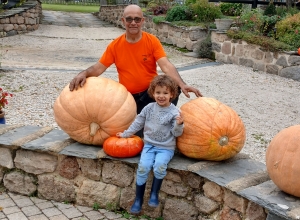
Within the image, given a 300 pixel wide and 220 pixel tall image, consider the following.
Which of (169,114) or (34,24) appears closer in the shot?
(169,114)

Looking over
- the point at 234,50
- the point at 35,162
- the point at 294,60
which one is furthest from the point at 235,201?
the point at 234,50

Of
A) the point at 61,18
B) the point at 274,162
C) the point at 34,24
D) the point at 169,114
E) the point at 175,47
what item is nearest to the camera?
the point at 274,162

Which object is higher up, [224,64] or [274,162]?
[274,162]

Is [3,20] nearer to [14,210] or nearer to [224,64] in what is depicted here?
[224,64]

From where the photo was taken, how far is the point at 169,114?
10.7ft

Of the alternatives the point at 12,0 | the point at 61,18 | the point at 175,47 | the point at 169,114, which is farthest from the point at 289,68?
the point at 61,18

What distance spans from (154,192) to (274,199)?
0.97 metres

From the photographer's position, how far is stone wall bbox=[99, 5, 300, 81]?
9625 mm

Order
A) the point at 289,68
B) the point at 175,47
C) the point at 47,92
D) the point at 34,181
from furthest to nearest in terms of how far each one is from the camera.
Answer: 1. the point at 175,47
2. the point at 289,68
3. the point at 47,92
4. the point at 34,181

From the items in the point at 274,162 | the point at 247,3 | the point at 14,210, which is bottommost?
the point at 14,210

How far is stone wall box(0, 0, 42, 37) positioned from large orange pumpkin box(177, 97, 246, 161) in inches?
507

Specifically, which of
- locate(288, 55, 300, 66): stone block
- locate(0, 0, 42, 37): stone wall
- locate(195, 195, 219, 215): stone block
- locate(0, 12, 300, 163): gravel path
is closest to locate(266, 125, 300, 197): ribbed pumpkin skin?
locate(195, 195, 219, 215): stone block

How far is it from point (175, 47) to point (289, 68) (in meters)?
5.19

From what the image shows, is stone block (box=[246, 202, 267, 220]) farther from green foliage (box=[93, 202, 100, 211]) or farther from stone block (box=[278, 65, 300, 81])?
stone block (box=[278, 65, 300, 81])
